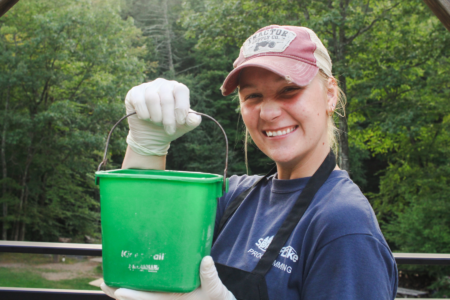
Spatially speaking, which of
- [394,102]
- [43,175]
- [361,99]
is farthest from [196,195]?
[43,175]

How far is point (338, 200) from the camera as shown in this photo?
3.42 feet

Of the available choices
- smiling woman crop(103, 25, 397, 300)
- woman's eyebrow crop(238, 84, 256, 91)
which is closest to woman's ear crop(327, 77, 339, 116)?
smiling woman crop(103, 25, 397, 300)

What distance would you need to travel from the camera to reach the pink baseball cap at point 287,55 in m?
1.15

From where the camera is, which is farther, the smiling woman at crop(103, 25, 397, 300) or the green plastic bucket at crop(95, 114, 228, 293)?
the green plastic bucket at crop(95, 114, 228, 293)

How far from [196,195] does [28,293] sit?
1.81 metres

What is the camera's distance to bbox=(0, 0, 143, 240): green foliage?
12430mm

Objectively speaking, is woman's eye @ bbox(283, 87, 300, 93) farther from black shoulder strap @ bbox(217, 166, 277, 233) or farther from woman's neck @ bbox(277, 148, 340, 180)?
black shoulder strap @ bbox(217, 166, 277, 233)

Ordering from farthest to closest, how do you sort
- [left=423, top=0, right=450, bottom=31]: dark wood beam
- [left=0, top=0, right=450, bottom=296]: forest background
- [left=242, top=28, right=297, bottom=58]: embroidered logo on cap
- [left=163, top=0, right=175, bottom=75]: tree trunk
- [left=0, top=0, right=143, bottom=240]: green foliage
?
[left=163, top=0, right=175, bottom=75]: tree trunk < [left=0, top=0, right=143, bottom=240]: green foliage < [left=0, top=0, right=450, bottom=296]: forest background < [left=423, top=0, right=450, bottom=31]: dark wood beam < [left=242, top=28, right=297, bottom=58]: embroidered logo on cap

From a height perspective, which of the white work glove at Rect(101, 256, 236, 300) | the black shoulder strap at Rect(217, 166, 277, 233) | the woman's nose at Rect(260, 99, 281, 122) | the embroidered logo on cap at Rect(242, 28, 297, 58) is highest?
the embroidered logo on cap at Rect(242, 28, 297, 58)

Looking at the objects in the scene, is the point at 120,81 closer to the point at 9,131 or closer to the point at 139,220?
the point at 9,131

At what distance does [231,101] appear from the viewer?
8.59 m

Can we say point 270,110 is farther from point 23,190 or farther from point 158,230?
point 23,190

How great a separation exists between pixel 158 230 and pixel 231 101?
761 centimetres

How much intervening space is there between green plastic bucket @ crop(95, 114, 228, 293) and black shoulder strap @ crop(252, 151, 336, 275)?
0.66ft
